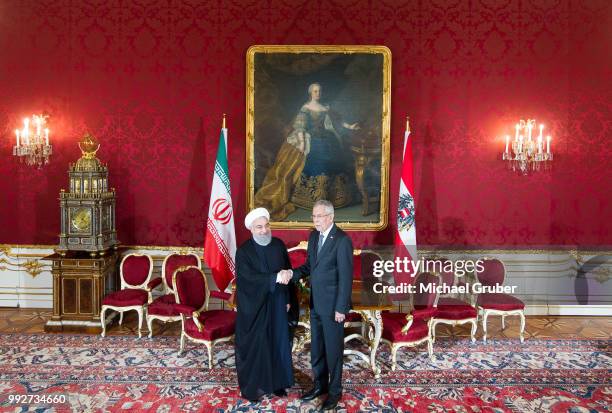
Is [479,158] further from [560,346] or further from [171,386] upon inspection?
[171,386]

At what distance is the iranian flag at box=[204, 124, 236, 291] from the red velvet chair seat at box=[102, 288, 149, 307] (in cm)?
92

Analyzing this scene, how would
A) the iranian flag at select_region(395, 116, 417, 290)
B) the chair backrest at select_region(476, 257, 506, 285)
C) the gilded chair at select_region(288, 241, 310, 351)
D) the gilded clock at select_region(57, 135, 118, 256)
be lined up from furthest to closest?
the chair backrest at select_region(476, 257, 506, 285) < the iranian flag at select_region(395, 116, 417, 290) < the gilded clock at select_region(57, 135, 118, 256) < the gilded chair at select_region(288, 241, 310, 351)

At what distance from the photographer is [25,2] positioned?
7.48m

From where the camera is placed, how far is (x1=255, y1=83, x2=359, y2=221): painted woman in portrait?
7406 millimetres

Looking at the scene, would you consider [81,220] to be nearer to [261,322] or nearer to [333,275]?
[261,322]

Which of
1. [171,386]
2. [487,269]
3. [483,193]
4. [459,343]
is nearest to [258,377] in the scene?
[171,386]

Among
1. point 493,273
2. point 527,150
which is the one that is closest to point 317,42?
point 527,150

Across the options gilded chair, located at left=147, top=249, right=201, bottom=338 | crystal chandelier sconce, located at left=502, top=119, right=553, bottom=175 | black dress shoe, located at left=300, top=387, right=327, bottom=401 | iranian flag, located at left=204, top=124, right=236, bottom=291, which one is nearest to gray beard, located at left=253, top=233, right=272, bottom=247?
black dress shoe, located at left=300, top=387, right=327, bottom=401

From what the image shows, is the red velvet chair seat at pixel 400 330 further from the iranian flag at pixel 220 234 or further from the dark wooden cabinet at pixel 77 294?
the dark wooden cabinet at pixel 77 294

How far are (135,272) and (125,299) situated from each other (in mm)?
496

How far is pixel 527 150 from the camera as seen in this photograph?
730cm

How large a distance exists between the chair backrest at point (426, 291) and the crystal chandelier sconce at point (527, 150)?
236 centimetres

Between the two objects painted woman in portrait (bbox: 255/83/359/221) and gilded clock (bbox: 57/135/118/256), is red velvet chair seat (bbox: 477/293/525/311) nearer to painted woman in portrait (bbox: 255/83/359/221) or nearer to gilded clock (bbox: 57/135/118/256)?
painted woman in portrait (bbox: 255/83/359/221)

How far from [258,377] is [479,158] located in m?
4.64
